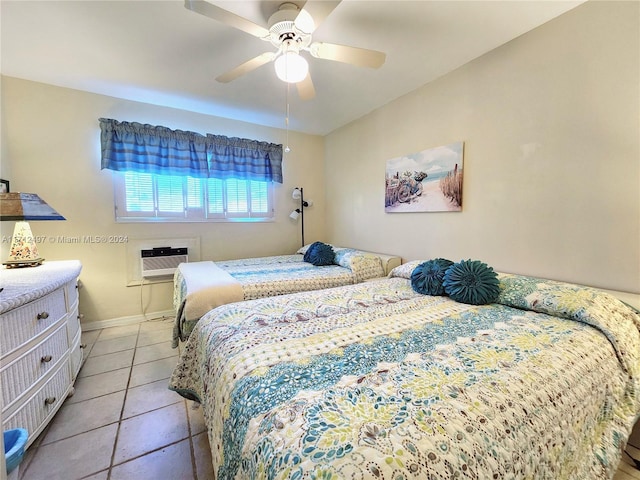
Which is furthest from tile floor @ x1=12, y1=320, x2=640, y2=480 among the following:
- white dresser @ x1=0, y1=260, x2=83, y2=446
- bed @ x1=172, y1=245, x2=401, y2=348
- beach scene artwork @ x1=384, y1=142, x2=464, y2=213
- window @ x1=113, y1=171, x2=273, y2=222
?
beach scene artwork @ x1=384, y1=142, x2=464, y2=213

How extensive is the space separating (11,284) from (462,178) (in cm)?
311

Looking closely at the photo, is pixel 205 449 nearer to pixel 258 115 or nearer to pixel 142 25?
pixel 142 25

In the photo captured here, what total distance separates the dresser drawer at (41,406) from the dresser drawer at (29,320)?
0.31 metres

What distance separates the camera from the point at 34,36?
1.88 meters

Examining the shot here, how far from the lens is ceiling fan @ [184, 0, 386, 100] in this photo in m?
1.32

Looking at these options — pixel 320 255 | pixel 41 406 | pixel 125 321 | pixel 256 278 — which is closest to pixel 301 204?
pixel 320 255

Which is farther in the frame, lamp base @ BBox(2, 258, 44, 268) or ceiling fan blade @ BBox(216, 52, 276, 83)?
lamp base @ BBox(2, 258, 44, 268)

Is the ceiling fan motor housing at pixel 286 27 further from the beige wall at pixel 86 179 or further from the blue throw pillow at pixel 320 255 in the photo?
the beige wall at pixel 86 179

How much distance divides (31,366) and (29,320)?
0.24 m

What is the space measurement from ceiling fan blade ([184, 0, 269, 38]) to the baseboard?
3.06m

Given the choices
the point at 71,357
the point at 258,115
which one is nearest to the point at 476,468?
the point at 71,357

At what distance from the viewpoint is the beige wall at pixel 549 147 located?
4.93 ft

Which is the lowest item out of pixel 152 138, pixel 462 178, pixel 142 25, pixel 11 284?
pixel 11 284

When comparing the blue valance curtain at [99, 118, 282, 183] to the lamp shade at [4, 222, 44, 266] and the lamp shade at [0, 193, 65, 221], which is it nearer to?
the lamp shade at [4, 222, 44, 266]
